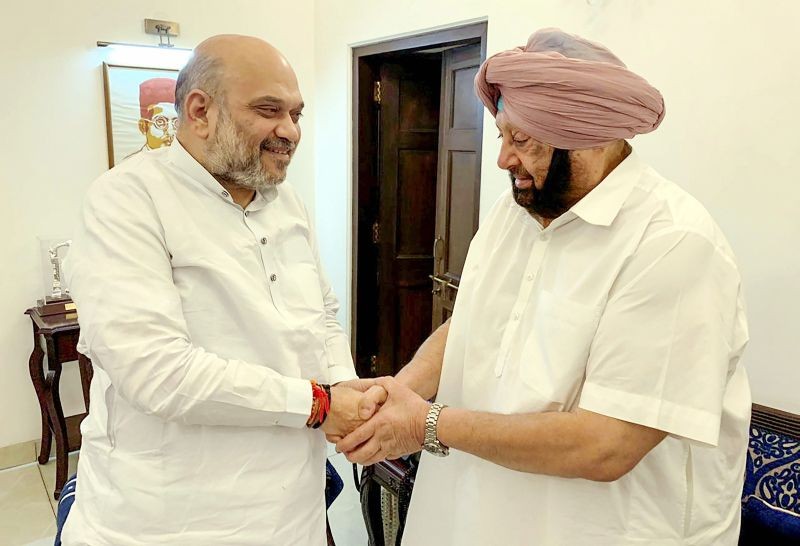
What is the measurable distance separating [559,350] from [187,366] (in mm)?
686

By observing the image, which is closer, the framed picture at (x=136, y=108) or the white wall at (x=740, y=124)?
the white wall at (x=740, y=124)

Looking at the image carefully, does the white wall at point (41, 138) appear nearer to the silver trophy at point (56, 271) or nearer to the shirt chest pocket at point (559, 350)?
the silver trophy at point (56, 271)

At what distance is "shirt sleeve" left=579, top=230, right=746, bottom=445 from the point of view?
3.40ft

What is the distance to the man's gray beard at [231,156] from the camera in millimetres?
1320

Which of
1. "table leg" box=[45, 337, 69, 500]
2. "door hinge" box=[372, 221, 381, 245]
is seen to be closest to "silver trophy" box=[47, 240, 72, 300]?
"table leg" box=[45, 337, 69, 500]

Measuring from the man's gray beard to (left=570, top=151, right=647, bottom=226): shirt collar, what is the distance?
669 millimetres

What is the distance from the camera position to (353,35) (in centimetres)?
358

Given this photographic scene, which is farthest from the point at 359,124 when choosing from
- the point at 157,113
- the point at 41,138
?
the point at 41,138

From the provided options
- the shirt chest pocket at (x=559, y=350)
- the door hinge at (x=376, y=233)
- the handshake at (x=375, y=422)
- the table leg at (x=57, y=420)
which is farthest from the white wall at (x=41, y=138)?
the shirt chest pocket at (x=559, y=350)

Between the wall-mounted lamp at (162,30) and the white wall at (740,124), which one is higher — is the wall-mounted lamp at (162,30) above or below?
above

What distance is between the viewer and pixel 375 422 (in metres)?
1.36

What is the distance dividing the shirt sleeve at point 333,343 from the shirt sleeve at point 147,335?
29 centimetres

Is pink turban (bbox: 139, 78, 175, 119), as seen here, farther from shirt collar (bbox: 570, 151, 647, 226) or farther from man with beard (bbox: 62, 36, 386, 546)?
shirt collar (bbox: 570, 151, 647, 226)

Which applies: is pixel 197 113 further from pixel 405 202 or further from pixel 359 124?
pixel 405 202
